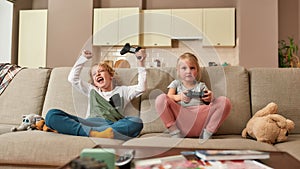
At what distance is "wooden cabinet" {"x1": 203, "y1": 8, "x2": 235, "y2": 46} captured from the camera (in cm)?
465

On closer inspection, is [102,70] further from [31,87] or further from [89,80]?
[31,87]

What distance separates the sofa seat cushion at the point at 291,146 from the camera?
1.41m

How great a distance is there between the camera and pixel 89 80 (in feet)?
7.27

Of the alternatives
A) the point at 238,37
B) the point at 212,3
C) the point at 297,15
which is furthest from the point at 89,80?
the point at 297,15

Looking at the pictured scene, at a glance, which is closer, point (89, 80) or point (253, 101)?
point (253, 101)

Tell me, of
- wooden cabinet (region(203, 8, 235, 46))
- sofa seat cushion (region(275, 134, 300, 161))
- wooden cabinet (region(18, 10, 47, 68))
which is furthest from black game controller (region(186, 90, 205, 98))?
wooden cabinet (region(18, 10, 47, 68))

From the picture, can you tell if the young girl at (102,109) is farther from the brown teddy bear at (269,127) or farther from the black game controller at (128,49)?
the brown teddy bear at (269,127)

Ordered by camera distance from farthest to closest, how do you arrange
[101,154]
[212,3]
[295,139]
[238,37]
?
[212,3]
[238,37]
[295,139]
[101,154]

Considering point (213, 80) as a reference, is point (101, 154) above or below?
below

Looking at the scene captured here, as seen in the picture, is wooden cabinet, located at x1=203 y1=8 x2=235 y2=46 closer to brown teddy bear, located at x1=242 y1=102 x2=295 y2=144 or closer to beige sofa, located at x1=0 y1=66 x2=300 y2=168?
beige sofa, located at x1=0 y1=66 x2=300 y2=168

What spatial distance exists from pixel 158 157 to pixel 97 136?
2.17 ft

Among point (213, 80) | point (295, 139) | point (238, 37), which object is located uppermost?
point (238, 37)

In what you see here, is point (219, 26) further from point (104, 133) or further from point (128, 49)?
point (104, 133)

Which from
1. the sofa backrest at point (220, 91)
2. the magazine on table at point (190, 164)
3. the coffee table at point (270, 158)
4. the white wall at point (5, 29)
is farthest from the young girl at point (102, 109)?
the white wall at point (5, 29)
